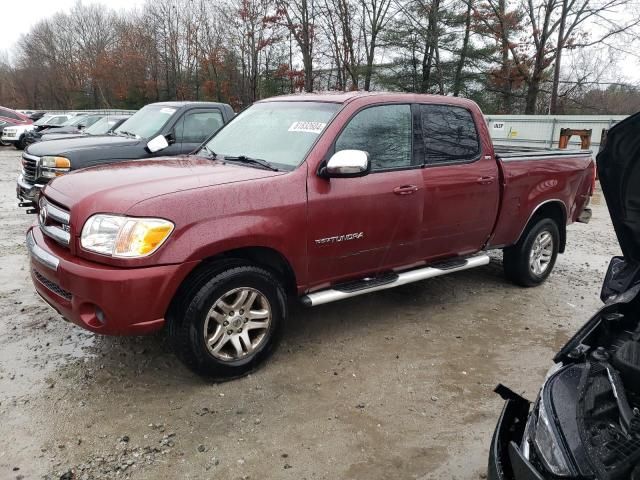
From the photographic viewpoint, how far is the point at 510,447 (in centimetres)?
188

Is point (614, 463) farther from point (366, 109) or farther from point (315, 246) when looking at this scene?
point (366, 109)

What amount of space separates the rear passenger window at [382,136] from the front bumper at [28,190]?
451 centimetres

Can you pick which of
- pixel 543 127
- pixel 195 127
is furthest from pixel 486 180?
pixel 543 127

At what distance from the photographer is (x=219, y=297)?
3.21 meters

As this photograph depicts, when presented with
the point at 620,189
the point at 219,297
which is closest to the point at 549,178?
the point at 620,189

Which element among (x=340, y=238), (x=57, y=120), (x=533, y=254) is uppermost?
(x=57, y=120)

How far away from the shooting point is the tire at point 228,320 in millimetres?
3146

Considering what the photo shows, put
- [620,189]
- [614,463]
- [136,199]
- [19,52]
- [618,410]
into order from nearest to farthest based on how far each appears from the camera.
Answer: [614,463]
[618,410]
[620,189]
[136,199]
[19,52]

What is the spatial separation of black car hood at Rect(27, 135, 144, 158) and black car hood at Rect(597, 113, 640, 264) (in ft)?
20.6

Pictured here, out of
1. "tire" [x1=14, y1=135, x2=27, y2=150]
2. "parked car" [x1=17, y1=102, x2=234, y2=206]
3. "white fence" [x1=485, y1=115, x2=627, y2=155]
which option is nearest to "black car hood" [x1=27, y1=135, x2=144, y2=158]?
"parked car" [x1=17, y1=102, x2=234, y2=206]

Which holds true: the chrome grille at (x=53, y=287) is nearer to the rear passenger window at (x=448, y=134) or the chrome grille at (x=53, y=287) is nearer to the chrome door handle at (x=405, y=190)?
the chrome door handle at (x=405, y=190)

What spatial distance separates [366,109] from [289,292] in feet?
5.12

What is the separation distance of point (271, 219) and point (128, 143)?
476cm

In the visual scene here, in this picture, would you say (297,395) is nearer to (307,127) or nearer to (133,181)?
(133,181)
